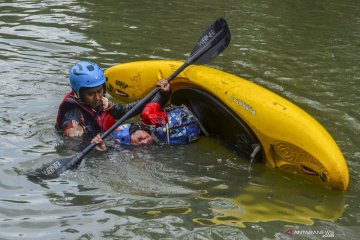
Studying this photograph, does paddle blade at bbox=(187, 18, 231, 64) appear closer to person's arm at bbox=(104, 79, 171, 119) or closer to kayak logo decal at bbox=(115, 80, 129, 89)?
person's arm at bbox=(104, 79, 171, 119)

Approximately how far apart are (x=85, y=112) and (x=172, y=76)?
3.12 ft

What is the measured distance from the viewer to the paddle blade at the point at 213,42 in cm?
561

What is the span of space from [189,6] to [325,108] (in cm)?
648

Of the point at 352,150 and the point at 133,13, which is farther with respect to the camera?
the point at 133,13

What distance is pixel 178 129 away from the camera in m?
5.32

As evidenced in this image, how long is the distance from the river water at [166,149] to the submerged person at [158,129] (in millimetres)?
109

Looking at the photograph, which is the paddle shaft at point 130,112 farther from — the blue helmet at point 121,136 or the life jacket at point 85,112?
the life jacket at point 85,112

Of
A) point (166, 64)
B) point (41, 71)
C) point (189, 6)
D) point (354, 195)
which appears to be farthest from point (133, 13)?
point (354, 195)

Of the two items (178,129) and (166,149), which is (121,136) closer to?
(166,149)

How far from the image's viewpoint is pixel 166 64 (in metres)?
5.79

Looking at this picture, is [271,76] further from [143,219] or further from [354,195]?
[143,219]

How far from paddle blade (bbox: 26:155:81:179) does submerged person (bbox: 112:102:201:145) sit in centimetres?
69

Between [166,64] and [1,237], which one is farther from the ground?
[166,64]

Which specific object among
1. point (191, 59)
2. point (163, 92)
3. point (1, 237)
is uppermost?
point (191, 59)
